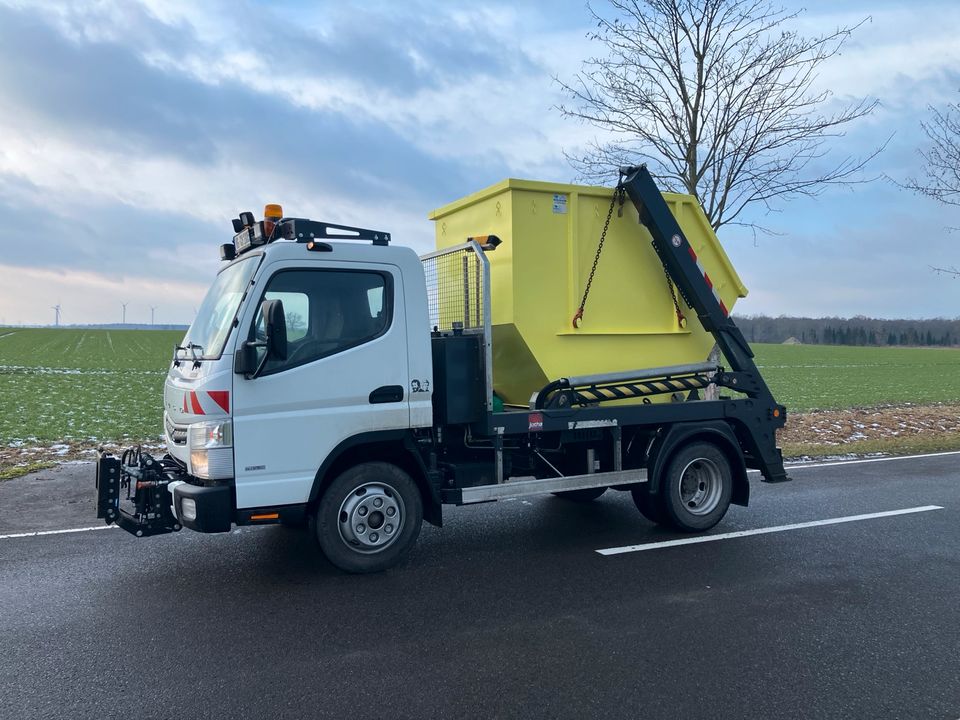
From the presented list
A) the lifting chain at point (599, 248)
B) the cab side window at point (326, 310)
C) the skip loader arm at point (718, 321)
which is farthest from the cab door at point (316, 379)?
the skip loader arm at point (718, 321)

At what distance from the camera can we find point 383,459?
585cm

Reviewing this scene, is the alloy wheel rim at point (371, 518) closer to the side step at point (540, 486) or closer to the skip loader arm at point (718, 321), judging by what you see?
the side step at point (540, 486)

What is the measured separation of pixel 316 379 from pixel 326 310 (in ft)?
1.71

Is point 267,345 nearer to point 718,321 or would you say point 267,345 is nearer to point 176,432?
point 176,432

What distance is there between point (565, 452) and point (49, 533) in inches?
186

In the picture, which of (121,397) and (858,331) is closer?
(121,397)

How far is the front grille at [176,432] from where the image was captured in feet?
17.8

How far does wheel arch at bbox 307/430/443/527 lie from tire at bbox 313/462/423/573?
11cm

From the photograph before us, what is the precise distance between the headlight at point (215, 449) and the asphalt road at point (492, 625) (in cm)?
86

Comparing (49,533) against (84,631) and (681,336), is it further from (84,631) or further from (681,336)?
(681,336)

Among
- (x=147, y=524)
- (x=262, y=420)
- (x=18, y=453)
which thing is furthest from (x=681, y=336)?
(x=18, y=453)

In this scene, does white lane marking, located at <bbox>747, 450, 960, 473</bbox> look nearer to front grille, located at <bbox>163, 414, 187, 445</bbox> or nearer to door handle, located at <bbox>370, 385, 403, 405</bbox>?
door handle, located at <bbox>370, 385, 403, 405</bbox>

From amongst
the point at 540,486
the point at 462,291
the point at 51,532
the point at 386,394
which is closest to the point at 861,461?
the point at 540,486

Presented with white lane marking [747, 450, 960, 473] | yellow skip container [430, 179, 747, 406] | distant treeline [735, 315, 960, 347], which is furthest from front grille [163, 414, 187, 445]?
distant treeline [735, 315, 960, 347]
